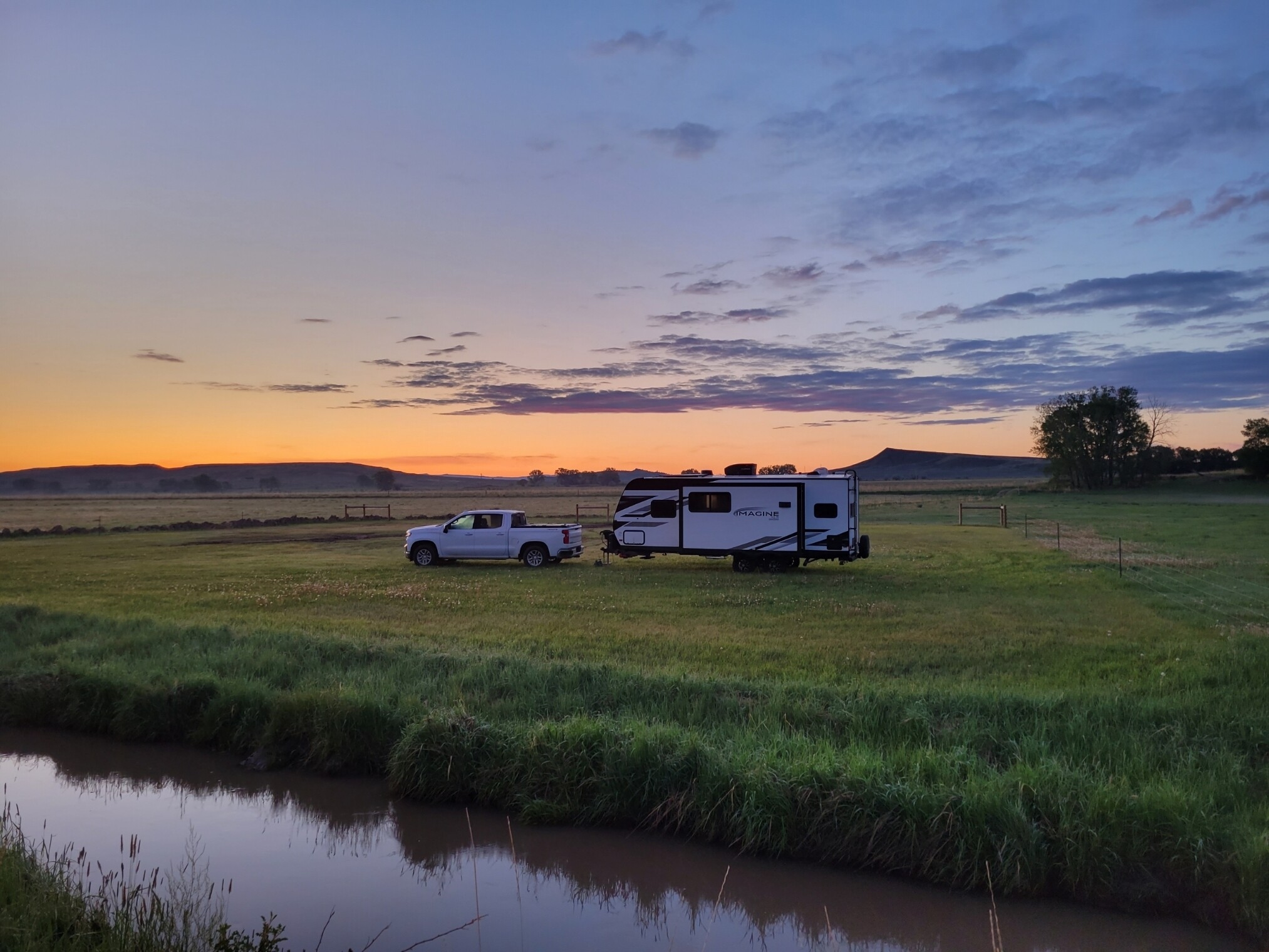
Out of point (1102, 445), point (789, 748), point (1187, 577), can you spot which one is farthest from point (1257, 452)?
point (789, 748)

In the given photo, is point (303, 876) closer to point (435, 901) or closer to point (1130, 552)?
point (435, 901)

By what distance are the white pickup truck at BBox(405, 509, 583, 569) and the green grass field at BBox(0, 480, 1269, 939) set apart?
20.7ft

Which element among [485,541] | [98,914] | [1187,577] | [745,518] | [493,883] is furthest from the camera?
[485,541]

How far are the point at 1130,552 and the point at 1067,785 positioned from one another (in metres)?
24.7

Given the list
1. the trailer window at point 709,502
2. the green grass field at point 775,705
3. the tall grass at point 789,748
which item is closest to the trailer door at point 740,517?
the trailer window at point 709,502

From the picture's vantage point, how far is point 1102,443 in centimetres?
10275

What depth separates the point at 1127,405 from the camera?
103 m

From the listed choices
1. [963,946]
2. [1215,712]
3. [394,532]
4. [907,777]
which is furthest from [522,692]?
[394,532]

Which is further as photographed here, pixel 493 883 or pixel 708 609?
pixel 708 609

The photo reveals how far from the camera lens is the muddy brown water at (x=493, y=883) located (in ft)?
20.4

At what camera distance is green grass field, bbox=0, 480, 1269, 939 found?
6867mm

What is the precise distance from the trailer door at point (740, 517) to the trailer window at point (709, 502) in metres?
0.02

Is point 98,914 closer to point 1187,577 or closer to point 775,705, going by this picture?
point 775,705

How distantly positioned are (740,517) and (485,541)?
8036 mm
